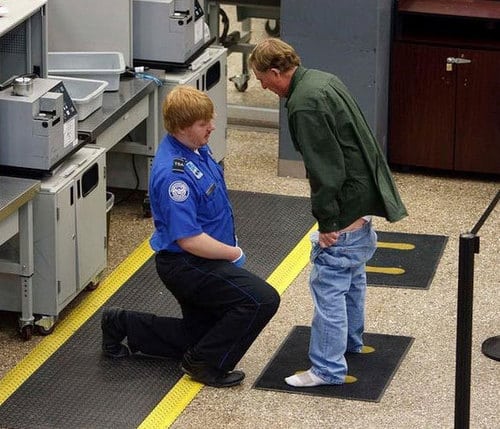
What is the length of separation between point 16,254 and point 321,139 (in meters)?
1.79

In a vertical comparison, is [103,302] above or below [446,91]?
below

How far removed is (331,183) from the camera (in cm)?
604

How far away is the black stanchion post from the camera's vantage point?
502 cm

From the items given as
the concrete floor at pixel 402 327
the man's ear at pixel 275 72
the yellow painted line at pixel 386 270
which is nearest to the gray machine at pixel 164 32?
the concrete floor at pixel 402 327

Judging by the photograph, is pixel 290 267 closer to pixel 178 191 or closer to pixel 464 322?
pixel 178 191

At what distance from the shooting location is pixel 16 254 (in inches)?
275

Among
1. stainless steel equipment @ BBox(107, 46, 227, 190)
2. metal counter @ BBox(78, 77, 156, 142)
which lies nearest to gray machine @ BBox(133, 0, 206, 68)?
stainless steel equipment @ BBox(107, 46, 227, 190)

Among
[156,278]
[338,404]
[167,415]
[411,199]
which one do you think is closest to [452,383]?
[338,404]

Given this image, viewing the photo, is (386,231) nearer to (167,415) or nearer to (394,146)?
(394,146)

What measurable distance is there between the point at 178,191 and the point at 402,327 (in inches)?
62.5

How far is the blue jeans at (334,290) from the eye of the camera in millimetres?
6258

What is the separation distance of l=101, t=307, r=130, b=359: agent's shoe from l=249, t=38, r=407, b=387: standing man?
814 millimetres

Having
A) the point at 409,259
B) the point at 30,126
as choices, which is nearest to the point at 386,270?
the point at 409,259

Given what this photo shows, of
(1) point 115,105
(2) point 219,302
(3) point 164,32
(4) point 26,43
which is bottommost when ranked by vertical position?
(2) point 219,302
